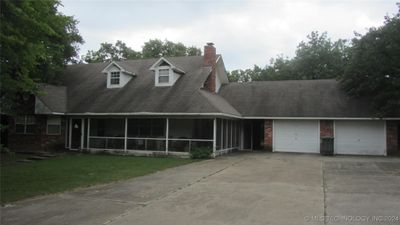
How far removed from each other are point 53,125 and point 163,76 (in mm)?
7401

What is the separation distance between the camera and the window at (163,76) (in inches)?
1012

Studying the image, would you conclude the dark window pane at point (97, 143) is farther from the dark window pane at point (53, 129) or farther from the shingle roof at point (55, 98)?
the shingle roof at point (55, 98)

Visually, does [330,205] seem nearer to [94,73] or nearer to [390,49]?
[390,49]

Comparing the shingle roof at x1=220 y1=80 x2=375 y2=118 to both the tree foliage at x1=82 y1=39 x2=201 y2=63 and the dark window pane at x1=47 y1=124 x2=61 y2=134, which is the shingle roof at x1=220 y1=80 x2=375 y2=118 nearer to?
the dark window pane at x1=47 y1=124 x2=61 y2=134

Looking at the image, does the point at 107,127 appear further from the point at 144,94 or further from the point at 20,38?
the point at 20,38

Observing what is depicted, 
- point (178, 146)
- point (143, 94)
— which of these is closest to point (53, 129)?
point (143, 94)

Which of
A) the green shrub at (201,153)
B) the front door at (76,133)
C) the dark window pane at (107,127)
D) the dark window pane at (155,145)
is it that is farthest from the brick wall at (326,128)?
the front door at (76,133)

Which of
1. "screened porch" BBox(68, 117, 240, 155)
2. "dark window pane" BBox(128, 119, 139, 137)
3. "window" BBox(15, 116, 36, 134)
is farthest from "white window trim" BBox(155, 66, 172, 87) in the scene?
"window" BBox(15, 116, 36, 134)

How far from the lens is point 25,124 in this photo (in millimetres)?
25281

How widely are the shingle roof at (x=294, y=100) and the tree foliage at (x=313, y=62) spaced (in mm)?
11623

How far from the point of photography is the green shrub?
21438mm

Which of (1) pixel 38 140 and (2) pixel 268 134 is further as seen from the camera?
(2) pixel 268 134

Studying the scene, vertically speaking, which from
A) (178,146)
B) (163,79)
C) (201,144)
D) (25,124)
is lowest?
(178,146)

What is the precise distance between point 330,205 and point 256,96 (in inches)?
767
